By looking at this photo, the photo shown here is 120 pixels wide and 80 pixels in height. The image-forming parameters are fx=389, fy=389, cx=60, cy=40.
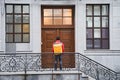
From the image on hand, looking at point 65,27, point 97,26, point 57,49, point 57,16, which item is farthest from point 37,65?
point 97,26

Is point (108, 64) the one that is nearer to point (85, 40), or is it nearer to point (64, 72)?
point (85, 40)

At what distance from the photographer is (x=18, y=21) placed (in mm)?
22469

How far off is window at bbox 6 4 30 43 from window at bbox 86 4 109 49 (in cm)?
356

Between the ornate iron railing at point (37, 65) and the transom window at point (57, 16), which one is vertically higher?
the transom window at point (57, 16)

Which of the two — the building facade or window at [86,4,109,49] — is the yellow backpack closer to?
the building facade

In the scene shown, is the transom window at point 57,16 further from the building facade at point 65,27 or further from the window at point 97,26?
the window at point 97,26

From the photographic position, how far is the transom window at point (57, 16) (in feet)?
74.9

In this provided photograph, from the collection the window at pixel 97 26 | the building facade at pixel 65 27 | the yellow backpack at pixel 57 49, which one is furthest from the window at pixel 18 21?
the window at pixel 97 26

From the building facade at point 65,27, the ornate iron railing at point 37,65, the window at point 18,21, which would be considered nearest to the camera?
the ornate iron railing at point 37,65

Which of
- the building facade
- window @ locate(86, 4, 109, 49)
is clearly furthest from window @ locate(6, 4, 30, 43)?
window @ locate(86, 4, 109, 49)

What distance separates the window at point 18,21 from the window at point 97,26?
356cm

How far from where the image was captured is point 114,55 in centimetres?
2236

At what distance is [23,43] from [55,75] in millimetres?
4398

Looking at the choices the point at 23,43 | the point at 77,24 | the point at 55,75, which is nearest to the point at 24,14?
the point at 23,43
